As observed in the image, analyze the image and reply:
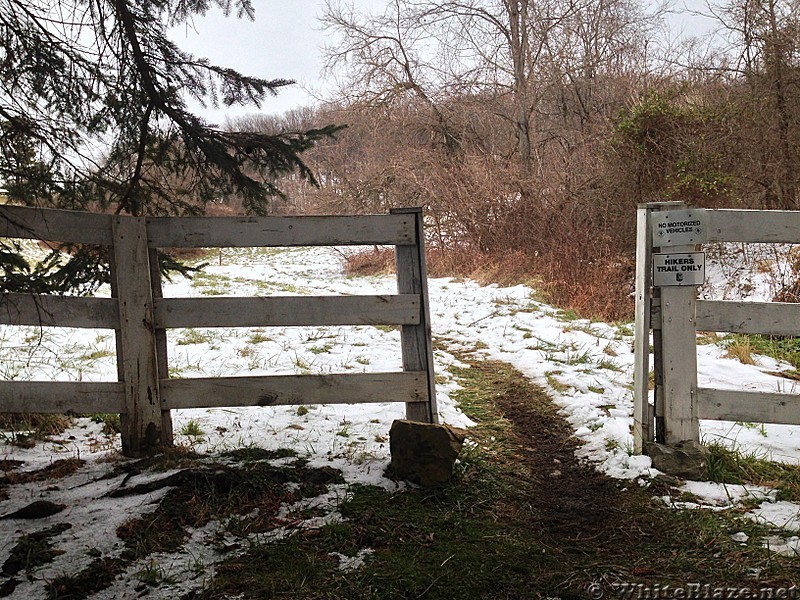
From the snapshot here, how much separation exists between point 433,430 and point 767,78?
11.1 m

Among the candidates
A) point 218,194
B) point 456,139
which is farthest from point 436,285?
point 218,194

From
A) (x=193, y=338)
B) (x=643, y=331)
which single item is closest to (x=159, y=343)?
(x=643, y=331)

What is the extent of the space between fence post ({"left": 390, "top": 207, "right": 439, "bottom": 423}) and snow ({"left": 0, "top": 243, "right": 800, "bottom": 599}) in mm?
535

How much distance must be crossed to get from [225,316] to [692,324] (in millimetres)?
3027

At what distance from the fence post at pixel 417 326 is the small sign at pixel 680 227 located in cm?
152

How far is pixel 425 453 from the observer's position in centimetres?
357

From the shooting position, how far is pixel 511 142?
17.9 meters

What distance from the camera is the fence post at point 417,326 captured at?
3889 mm

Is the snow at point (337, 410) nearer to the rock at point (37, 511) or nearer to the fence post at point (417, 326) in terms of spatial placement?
the rock at point (37, 511)

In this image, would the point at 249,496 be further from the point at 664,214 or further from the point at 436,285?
the point at 436,285

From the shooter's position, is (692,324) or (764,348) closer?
(692,324)

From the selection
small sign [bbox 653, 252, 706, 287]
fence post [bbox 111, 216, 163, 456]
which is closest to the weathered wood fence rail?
fence post [bbox 111, 216, 163, 456]

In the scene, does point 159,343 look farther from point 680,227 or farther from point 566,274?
point 566,274

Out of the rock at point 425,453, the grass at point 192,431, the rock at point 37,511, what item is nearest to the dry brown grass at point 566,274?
the rock at point 425,453
